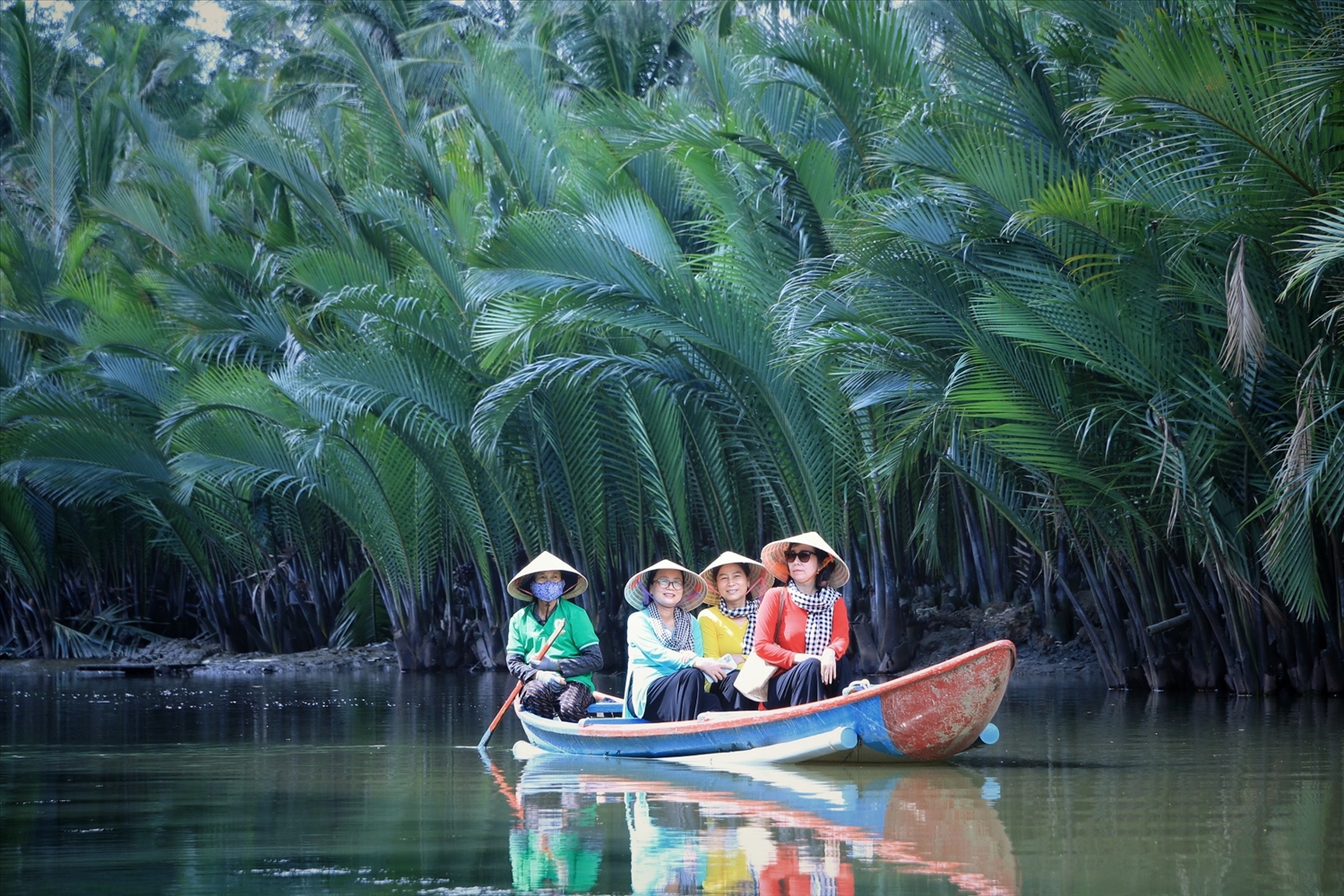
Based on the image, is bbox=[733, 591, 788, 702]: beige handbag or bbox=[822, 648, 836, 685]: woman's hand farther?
bbox=[733, 591, 788, 702]: beige handbag

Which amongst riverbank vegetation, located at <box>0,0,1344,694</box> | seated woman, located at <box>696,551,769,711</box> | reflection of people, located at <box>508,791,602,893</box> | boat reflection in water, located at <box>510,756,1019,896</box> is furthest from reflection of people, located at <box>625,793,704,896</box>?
riverbank vegetation, located at <box>0,0,1344,694</box>

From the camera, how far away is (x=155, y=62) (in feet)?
117

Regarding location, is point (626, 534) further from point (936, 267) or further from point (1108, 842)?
point (1108, 842)

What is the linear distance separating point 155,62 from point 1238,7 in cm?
3124

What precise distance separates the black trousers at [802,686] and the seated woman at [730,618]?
12.0 inches

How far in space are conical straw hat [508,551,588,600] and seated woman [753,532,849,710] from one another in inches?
54.4

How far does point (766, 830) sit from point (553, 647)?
365 cm

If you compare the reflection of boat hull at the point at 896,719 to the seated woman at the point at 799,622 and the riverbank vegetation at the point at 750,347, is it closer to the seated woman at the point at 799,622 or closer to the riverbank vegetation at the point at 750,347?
the seated woman at the point at 799,622

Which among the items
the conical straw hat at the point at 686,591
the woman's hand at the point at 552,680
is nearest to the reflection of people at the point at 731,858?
the conical straw hat at the point at 686,591

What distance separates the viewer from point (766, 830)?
561 cm

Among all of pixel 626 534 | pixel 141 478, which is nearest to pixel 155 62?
pixel 141 478

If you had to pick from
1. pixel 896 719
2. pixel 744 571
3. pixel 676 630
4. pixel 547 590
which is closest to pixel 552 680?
pixel 547 590

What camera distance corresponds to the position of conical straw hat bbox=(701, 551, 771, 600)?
8250 millimetres

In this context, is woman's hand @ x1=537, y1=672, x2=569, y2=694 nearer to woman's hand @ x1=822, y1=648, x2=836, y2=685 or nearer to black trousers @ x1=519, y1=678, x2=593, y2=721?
black trousers @ x1=519, y1=678, x2=593, y2=721
